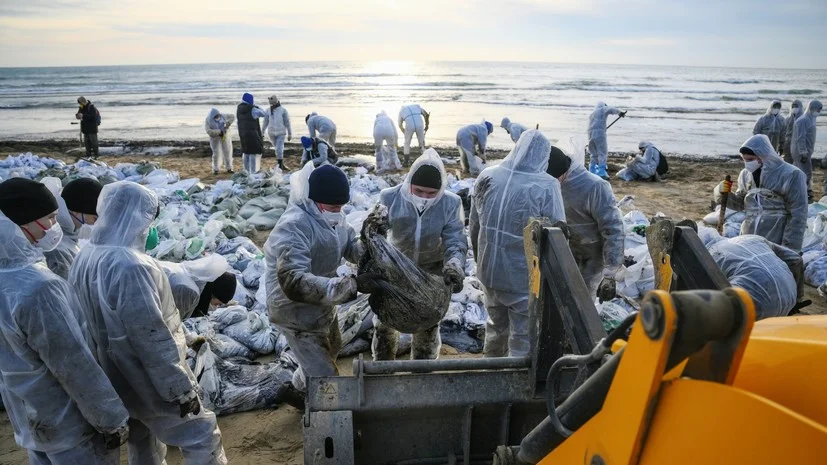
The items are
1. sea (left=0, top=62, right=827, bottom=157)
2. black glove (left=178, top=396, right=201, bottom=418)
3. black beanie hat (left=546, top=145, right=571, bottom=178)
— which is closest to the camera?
black glove (left=178, top=396, right=201, bottom=418)

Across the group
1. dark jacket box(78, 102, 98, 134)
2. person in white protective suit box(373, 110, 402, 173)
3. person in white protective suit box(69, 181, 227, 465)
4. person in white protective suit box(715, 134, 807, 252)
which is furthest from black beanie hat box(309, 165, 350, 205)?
dark jacket box(78, 102, 98, 134)

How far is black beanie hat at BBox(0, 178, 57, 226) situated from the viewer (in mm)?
2439

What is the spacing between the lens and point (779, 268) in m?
3.41

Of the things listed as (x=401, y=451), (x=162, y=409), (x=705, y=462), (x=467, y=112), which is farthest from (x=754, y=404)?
(x=467, y=112)

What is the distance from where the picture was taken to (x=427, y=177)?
3682mm

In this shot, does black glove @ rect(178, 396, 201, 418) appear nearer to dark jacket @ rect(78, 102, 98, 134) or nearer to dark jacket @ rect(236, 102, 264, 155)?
dark jacket @ rect(236, 102, 264, 155)

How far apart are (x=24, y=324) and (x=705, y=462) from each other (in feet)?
8.02

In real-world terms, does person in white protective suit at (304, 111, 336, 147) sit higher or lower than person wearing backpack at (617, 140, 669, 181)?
higher

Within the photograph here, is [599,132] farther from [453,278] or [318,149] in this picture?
[453,278]

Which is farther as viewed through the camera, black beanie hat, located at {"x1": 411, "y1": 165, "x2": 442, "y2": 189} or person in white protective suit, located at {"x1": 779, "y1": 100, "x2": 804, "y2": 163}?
person in white protective suit, located at {"x1": 779, "y1": 100, "x2": 804, "y2": 163}

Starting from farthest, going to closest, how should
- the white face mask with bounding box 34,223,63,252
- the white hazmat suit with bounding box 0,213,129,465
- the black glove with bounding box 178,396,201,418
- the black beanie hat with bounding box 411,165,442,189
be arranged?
1. the black beanie hat with bounding box 411,165,442,189
2. the black glove with bounding box 178,396,201,418
3. the white face mask with bounding box 34,223,63,252
4. the white hazmat suit with bounding box 0,213,129,465

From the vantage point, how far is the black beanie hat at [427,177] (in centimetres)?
368

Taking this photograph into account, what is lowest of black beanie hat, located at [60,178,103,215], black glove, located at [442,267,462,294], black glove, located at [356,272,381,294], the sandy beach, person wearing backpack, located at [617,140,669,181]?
the sandy beach

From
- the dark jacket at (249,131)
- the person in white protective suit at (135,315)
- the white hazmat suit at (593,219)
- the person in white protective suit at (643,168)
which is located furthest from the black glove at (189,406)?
the person in white protective suit at (643,168)
